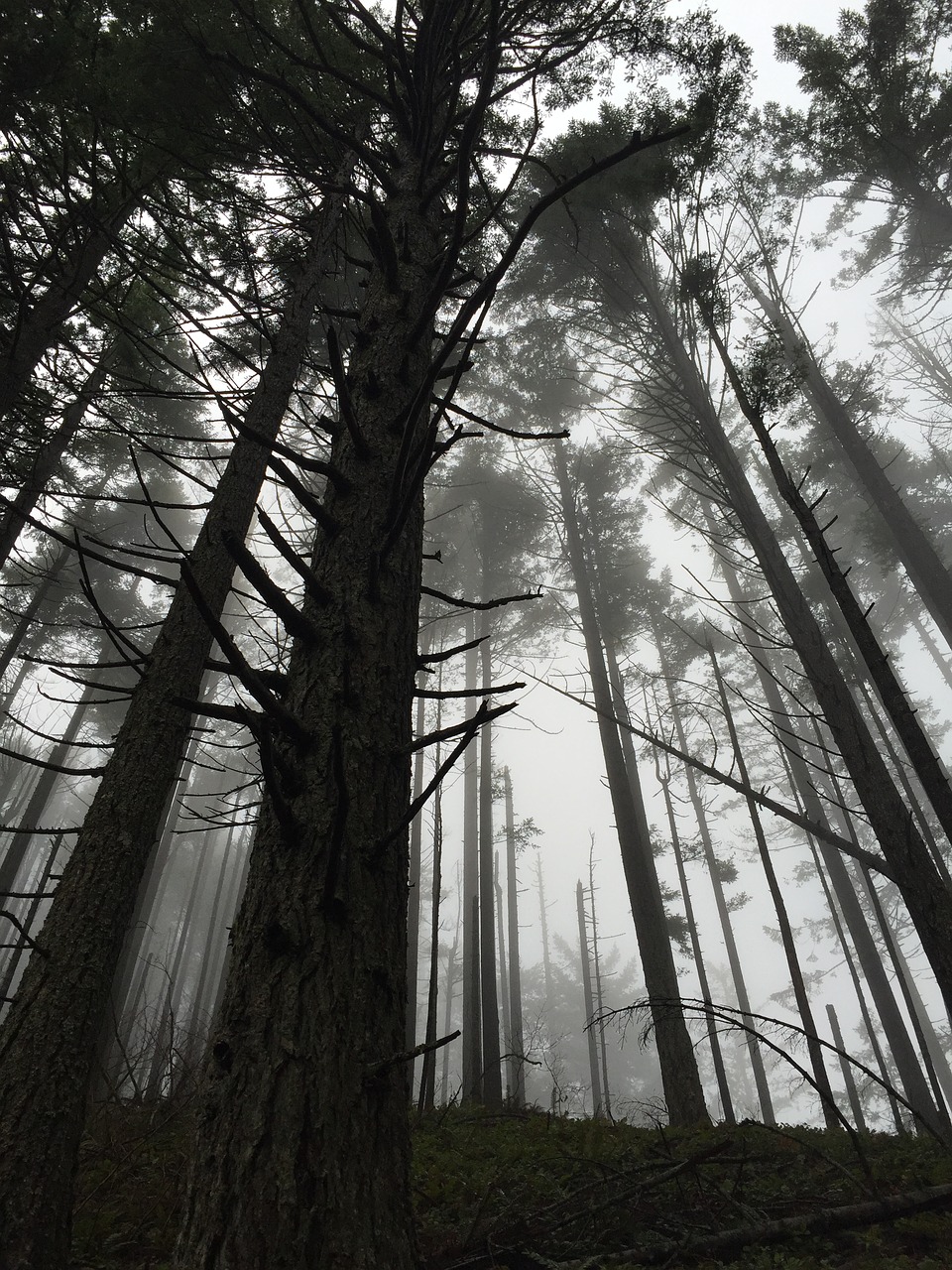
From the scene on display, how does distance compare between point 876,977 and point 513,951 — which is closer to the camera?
point 876,977

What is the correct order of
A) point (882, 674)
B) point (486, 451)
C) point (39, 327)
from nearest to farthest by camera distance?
1. point (882, 674)
2. point (39, 327)
3. point (486, 451)

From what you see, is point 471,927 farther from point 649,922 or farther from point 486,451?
point 486,451

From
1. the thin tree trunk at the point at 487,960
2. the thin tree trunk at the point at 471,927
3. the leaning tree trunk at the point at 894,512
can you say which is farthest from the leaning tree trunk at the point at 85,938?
the leaning tree trunk at the point at 894,512

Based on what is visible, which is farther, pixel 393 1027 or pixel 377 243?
pixel 377 243

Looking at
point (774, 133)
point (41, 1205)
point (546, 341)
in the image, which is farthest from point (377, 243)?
point (774, 133)

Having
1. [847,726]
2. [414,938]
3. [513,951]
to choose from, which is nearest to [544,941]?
[513,951]

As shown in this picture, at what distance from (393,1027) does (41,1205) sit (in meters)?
2.31

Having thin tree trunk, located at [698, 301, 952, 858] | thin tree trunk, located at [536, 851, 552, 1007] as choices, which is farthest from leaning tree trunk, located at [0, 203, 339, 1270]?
thin tree trunk, located at [536, 851, 552, 1007]

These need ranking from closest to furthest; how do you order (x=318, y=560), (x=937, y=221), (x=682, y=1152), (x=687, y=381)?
(x=318, y=560) → (x=682, y=1152) → (x=687, y=381) → (x=937, y=221)

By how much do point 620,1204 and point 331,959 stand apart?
271 cm

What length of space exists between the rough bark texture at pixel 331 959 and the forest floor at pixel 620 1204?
0.95m

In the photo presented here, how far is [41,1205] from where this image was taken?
7.43 feet

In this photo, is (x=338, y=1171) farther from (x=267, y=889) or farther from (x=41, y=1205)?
(x=41, y=1205)

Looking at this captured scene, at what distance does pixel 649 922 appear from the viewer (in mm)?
8672
